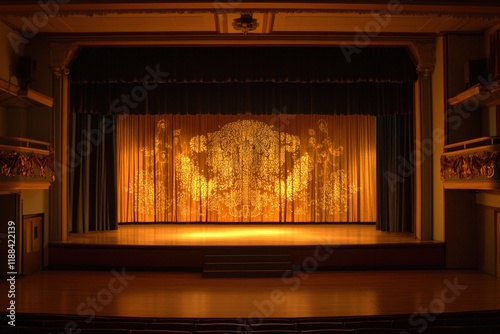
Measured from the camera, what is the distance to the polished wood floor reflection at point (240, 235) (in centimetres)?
1036

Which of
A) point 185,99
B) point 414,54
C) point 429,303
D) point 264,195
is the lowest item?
point 429,303

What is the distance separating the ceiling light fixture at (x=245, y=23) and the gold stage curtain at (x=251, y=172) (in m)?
5.17

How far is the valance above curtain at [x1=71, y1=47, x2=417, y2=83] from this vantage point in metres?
10.5

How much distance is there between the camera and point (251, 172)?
14.2 meters

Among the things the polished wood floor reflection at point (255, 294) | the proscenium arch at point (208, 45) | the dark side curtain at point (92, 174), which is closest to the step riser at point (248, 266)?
the polished wood floor reflection at point (255, 294)

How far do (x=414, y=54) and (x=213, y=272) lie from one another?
5709 millimetres

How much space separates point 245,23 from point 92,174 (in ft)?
19.0

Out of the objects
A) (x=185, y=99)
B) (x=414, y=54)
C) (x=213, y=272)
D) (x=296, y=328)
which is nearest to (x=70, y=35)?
(x=185, y=99)

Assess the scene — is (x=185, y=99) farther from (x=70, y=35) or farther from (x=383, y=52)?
(x=383, y=52)

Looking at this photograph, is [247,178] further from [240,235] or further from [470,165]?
[470,165]

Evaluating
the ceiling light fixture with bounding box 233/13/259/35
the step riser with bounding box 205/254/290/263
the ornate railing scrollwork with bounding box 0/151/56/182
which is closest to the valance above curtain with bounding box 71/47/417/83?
the ceiling light fixture with bounding box 233/13/259/35

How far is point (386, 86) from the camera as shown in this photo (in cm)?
1105

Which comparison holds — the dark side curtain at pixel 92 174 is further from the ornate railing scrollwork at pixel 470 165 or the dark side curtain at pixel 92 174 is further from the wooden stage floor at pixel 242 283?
the ornate railing scrollwork at pixel 470 165

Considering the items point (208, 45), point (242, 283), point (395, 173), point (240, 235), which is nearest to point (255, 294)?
point (242, 283)
